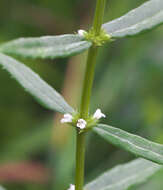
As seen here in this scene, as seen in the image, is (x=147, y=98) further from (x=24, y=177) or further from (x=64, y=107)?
(x=64, y=107)

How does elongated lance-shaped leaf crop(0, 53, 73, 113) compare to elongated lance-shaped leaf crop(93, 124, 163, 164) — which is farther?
elongated lance-shaped leaf crop(0, 53, 73, 113)

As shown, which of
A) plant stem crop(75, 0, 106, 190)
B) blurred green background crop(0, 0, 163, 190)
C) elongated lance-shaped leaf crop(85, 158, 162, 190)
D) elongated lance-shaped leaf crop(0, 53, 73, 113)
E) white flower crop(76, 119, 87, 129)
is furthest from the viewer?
blurred green background crop(0, 0, 163, 190)

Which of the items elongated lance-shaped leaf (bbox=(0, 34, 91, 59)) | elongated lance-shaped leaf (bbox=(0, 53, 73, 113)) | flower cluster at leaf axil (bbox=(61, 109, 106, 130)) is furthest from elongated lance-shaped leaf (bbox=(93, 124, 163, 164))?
elongated lance-shaped leaf (bbox=(0, 34, 91, 59))

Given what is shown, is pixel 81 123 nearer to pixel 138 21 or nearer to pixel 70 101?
pixel 138 21

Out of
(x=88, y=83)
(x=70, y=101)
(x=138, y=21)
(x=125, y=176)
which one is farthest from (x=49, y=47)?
(x=70, y=101)

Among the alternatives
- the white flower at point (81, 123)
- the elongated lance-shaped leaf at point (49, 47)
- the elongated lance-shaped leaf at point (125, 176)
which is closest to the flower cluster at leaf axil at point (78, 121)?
the white flower at point (81, 123)

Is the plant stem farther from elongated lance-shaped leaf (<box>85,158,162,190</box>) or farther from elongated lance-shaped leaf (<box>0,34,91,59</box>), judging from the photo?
elongated lance-shaped leaf (<box>85,158,162,190</box>)

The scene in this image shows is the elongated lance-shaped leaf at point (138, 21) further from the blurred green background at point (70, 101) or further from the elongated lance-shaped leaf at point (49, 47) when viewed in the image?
the blurred green background at point (70, 101)

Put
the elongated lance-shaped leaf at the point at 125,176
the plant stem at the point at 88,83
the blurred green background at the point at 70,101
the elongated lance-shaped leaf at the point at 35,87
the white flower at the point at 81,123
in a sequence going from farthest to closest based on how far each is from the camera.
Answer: the blurred green background at the point at 70,101 < the elongated lance-shaped leaf at the point at 125,176 < the elongated lance-shaped leaf at the point at 35,87 < the white flower at the point at 81,123 < the plant stem at the point at 88,83
